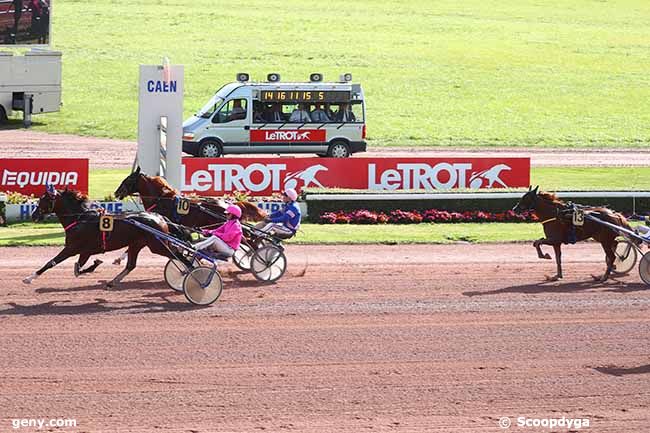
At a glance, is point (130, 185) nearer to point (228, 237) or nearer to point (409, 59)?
point (228, 237)

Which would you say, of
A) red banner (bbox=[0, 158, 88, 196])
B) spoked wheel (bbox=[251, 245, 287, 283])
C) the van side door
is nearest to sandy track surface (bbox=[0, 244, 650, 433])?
spoked wheel (bbox=[251, 245, 287, 283])

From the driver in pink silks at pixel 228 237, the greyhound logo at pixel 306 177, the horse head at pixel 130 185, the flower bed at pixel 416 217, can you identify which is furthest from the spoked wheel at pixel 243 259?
the greyhound logo at pixel 306 177

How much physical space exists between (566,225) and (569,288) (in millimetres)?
967

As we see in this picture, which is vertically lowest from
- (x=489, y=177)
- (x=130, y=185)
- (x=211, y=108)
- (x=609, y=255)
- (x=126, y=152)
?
(x=609, y=255)

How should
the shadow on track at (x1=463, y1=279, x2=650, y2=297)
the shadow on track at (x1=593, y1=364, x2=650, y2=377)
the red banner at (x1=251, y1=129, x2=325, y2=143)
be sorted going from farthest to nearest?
the red banner at (x1=251, y1=129, x2=325, y2=143) → the shadow on track at (x1=463, y1=279, x2=650, y2=297) → the shadow on track at (x1=593, y1=364, x2=650, y2=377)

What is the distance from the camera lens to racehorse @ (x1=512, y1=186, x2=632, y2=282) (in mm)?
16641

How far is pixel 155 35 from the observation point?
54.5 meters

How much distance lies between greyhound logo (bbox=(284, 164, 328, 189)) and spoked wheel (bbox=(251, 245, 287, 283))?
24.2 ft

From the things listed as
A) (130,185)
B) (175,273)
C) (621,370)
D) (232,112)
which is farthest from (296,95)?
(621,370)

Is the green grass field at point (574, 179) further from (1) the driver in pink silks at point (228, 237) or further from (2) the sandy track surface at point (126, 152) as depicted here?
(1) the driver in pink silks at point (228, 237)

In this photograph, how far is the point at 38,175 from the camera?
2272cm

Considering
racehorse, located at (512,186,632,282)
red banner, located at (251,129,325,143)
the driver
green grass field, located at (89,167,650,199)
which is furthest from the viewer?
red banner, located at (251,129,325,143)

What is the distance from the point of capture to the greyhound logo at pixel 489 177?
25.1m

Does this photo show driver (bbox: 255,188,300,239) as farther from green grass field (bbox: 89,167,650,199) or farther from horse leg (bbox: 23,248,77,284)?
green grass field (bbox: 89,167,650,199)
